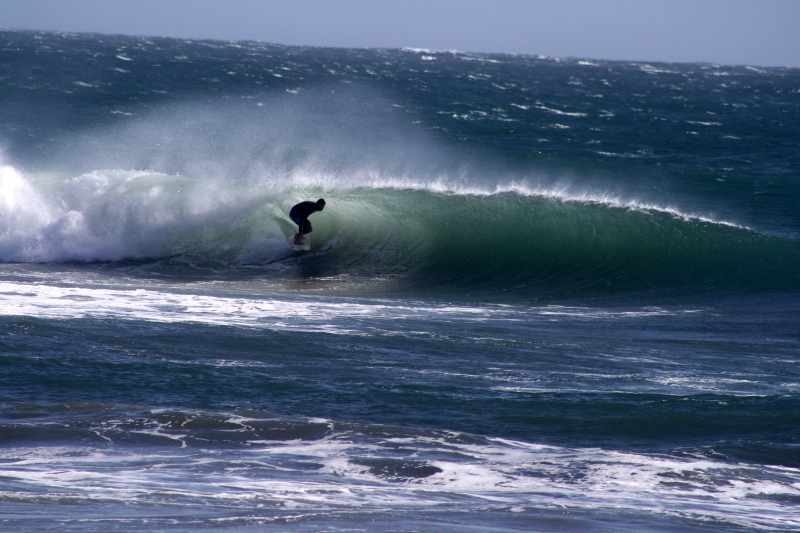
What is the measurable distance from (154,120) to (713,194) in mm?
18884

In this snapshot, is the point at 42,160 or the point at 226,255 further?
the point at 42,160

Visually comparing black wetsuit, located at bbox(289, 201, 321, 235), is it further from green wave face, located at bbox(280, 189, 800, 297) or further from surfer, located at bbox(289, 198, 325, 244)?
green wave face, located at bbox(280, 189, 800, 297)

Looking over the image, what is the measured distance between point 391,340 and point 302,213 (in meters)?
5.89

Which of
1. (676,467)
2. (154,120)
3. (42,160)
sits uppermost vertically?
(154,120)

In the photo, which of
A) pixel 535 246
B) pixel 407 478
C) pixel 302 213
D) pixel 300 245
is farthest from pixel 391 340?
pixel 535 246

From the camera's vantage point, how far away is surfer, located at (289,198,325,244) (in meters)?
12.5

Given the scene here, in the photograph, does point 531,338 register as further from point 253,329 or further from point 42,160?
point 42,160

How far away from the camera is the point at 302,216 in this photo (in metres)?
12.7

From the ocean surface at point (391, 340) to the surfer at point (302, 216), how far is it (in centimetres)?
36

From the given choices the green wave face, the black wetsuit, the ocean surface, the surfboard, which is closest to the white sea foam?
the ocean surface

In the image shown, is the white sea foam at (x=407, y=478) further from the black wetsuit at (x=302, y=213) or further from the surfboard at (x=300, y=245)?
the surfboard at (x=300, y=245)

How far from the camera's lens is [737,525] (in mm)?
3793

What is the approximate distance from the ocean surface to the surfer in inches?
14.1

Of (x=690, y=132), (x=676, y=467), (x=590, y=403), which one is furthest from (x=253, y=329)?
(x=690, y=132)
